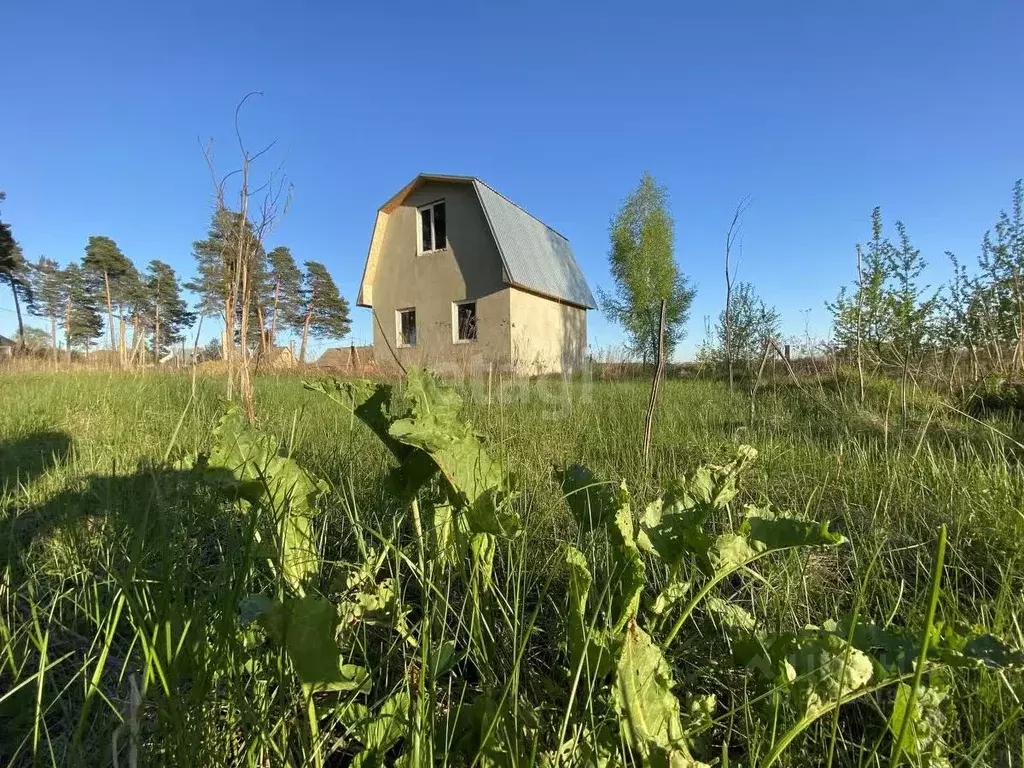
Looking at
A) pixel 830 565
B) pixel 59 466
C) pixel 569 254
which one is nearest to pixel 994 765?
pixel 830 565

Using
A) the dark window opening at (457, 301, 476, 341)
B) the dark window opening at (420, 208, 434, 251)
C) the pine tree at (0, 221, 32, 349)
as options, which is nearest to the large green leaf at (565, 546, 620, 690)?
the dark window opening at (457, 301, 476, 341)

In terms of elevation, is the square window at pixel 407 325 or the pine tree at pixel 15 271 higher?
the pine tree at pixel 15 271

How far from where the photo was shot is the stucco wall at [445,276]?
36.7 ft

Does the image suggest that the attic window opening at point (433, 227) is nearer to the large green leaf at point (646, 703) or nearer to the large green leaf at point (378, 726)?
the large green leaf at point (378, 726)

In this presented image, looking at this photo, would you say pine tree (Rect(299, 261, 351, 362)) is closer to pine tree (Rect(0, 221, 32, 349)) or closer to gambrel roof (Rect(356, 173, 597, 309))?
pine tree (Rect(0, 221, 32, 349))

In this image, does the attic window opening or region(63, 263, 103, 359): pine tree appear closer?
the attic window opening

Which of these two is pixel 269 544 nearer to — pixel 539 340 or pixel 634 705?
pixel 634 705

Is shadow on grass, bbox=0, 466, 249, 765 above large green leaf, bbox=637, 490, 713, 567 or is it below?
below

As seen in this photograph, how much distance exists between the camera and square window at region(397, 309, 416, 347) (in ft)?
42.5

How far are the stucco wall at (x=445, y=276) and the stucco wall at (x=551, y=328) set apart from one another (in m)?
0.45

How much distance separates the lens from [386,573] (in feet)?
3.98

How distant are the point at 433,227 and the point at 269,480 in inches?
476

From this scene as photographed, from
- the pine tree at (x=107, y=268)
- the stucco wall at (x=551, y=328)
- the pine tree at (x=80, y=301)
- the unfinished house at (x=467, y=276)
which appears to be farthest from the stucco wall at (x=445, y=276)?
the pine tree at (x=80, y=301)

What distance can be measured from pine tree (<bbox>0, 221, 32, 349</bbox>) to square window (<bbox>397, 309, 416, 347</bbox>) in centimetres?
1723
